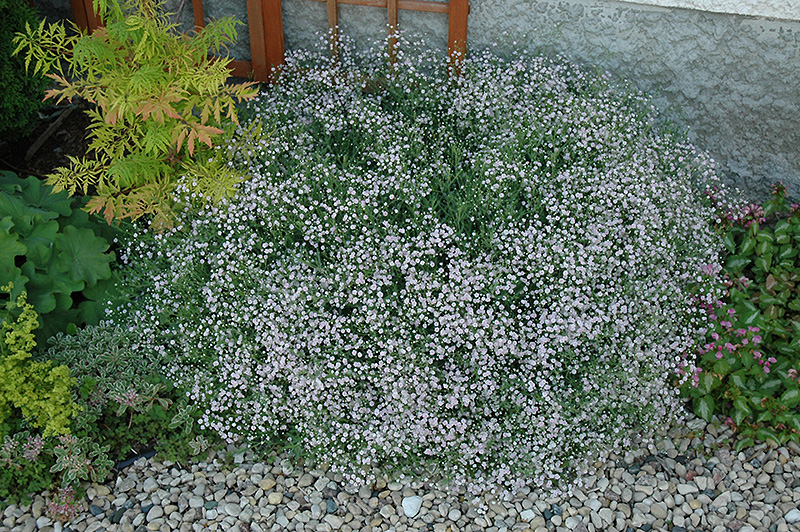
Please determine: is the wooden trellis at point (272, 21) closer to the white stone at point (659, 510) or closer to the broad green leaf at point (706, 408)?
the broad green leaf at point (706, 408)

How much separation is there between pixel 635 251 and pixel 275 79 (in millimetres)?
2527

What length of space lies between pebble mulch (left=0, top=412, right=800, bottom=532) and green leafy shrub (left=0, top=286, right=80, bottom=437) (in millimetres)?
414

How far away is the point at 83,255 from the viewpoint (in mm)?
3545

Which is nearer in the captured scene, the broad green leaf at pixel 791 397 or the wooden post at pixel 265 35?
the broad green leaf at pixel 791 397

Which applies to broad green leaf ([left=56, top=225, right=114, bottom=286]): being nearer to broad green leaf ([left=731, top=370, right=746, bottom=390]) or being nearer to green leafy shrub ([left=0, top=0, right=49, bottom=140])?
green leafy shrub ([left=0, top=0, right=49, bottom=140])

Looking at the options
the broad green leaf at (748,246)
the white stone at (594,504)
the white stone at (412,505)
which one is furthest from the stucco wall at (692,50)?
the white stone at (412,505)

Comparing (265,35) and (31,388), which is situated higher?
(265,35)

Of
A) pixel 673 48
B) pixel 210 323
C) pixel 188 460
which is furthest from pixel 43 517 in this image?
pixel 673 48

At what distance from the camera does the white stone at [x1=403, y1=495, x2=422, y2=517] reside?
2938 millimetres

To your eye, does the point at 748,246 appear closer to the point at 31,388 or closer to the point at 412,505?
the point at 412,505

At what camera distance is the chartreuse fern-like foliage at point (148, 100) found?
3152mm

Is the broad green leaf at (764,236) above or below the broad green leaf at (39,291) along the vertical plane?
A: above

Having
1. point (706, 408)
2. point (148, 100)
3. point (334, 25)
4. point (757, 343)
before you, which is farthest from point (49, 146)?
point (757, 343)

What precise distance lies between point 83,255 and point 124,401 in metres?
0.94
